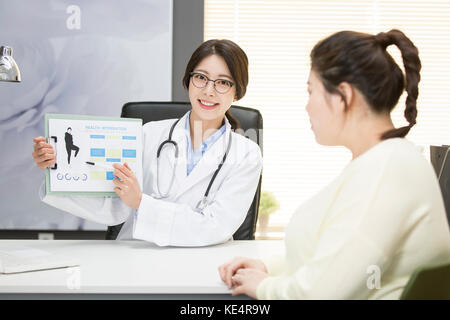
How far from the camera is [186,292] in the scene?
43.8 inches

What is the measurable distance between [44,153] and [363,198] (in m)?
0.97

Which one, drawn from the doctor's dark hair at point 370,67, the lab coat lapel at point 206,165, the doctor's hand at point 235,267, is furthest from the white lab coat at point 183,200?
the doctor's dark hair at point 370,67

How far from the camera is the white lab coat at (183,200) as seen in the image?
1.51m

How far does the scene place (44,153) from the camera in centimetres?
145

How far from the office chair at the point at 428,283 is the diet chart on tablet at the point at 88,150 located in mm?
959

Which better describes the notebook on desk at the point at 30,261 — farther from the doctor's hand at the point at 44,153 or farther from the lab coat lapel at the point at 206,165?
the lab coat lapel at the point at 206,165

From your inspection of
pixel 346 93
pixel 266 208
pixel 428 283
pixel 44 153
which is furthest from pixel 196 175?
pixel 266 208

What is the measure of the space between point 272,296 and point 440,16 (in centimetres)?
275

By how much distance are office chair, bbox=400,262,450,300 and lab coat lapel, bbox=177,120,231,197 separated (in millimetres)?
954

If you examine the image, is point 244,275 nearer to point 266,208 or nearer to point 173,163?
point 173,163

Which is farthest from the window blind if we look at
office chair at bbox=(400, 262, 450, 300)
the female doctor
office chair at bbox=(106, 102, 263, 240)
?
office chair at bbox=(400, 262, 450, 300)

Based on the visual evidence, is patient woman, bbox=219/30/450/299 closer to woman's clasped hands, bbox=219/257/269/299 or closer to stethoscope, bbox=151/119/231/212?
woman's clasped hands, bbox=219/257/269/299

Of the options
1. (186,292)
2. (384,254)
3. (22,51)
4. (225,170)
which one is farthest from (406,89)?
(22,51)

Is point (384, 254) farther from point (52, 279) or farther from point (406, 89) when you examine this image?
point (52, 279)
